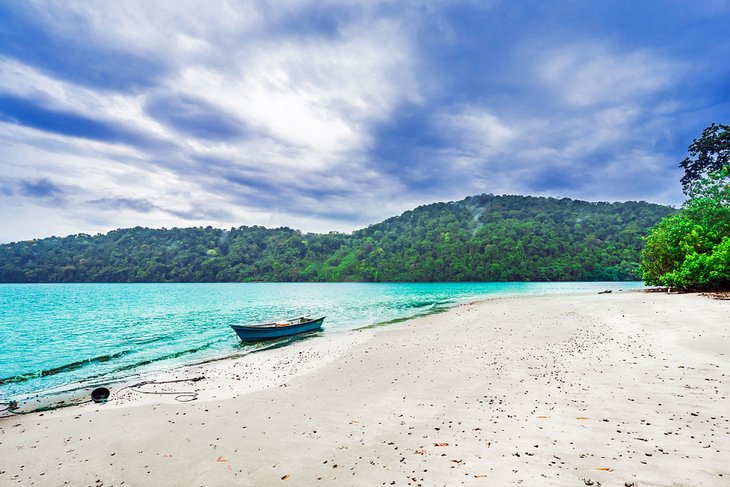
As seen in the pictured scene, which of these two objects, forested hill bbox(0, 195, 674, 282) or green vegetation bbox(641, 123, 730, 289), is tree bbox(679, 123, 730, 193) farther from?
forested hill bbox(0, 195, 674, 282)

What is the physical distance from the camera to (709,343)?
12.3 meters

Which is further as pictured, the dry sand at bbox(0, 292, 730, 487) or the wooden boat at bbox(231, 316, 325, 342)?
the wooden boat at bbox(231, 316, 325, 342)

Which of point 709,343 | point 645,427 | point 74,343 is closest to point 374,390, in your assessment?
point 645,427

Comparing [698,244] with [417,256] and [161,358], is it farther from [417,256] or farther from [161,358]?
[417,256]

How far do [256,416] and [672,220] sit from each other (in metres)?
48.3

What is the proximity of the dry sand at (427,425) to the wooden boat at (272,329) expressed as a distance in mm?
9844

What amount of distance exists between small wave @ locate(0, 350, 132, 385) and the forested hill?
140460 mm

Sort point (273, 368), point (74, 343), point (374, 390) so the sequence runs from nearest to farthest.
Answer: point (374, 390), point (273, 368), point (74, 343)

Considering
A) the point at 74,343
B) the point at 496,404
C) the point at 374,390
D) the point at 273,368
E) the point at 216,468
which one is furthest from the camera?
the point at 74,343

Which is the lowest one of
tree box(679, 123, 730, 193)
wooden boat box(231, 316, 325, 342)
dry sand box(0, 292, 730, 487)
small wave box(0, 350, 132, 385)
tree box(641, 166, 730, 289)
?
small wave box(0, 350, 132, 385)

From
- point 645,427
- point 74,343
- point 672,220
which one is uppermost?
point 672,220

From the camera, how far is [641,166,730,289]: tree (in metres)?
28.6

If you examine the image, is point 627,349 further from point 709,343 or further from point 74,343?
point 74,343

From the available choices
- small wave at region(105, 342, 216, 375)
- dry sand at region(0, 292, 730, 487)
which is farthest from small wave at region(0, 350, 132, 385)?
dry sand at region(0, 292, 730, 487)
